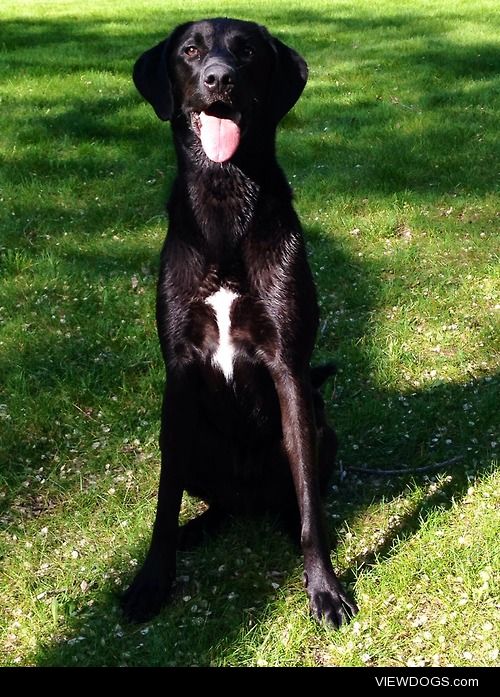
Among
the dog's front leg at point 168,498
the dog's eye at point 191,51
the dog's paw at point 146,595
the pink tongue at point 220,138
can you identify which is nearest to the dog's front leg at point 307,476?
the dog's front leg at point 168,498

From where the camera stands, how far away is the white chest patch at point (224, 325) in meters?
3.20

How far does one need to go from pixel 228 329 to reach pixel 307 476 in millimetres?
617

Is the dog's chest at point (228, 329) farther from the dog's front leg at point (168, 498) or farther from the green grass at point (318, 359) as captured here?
the green grass at point (318, 359)

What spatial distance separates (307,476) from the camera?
321 cm

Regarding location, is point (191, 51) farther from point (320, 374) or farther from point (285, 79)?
point (320, 374)

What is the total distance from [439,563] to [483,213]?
12.8 ft

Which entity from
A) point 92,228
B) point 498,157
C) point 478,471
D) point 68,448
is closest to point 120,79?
point 92,228

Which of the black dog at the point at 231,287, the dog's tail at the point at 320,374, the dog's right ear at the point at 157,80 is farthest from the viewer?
the dog's tail at the point at 320,374

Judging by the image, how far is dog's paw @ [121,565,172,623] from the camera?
3197 mm

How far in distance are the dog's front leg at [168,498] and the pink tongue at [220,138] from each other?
2.73 ft

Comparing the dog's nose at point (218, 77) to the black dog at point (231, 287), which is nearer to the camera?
the dog's nose at point (218, 77)

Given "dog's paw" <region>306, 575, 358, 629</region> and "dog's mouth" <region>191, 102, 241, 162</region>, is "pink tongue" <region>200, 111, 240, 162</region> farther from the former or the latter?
"dog's paw" <region>306, 575, 358, 629</region>

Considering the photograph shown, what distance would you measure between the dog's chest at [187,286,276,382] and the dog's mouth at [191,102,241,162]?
49cm

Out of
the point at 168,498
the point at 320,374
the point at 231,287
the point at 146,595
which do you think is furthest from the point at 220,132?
the point at 146,595
